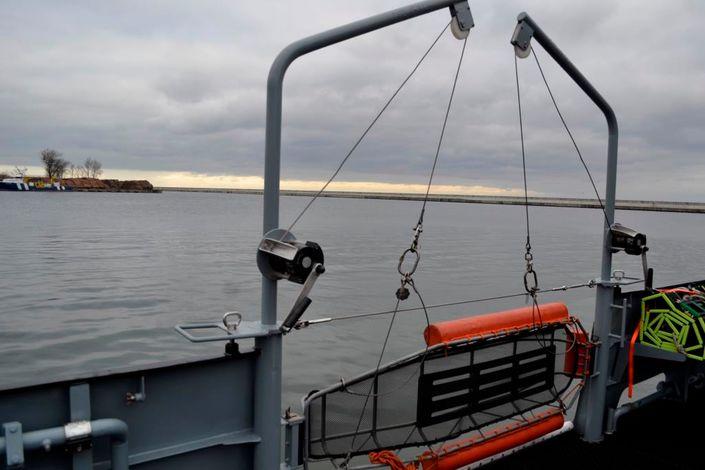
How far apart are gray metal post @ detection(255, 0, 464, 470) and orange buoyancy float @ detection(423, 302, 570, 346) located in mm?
1080

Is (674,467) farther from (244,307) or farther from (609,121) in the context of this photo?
(244,307)

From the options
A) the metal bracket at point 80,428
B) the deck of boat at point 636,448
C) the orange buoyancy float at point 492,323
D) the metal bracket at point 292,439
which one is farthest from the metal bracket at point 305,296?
the deck of boat at point 636,448

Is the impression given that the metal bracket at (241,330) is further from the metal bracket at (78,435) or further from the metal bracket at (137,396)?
the metal bracket at (78,435)

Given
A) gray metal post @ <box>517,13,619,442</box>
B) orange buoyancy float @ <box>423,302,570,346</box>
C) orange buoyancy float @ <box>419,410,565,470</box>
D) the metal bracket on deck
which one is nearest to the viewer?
Answer: the metal bracket on deck

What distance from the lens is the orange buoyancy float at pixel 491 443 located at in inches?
143

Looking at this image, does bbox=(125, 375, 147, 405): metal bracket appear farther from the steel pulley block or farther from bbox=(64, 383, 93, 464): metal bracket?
the steel pulley block

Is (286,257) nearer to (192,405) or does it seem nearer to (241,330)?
(241,330)

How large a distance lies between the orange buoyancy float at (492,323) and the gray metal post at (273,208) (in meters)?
1.08

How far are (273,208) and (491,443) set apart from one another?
7.71 ft

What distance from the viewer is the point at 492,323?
3.78 metres

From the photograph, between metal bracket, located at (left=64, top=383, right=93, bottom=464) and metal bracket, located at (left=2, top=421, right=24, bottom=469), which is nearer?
metal bracket, located at (left=2, top=421, right=24, bottom=469)

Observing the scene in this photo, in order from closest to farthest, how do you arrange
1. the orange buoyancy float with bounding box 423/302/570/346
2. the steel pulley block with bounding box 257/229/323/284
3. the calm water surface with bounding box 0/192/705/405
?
the steel pulley block with bounding box 257/229/323/284
the orange buoyancy float with bounding box 423/302/570/346
the calm water surface with bounding box 0/192/705/405

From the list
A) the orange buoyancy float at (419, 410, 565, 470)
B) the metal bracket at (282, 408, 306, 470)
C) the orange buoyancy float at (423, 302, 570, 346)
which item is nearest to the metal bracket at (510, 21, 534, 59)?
the orange buoyancy float at (423, 302, 570, 346)

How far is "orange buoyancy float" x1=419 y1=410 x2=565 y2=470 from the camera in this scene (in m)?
3.64
